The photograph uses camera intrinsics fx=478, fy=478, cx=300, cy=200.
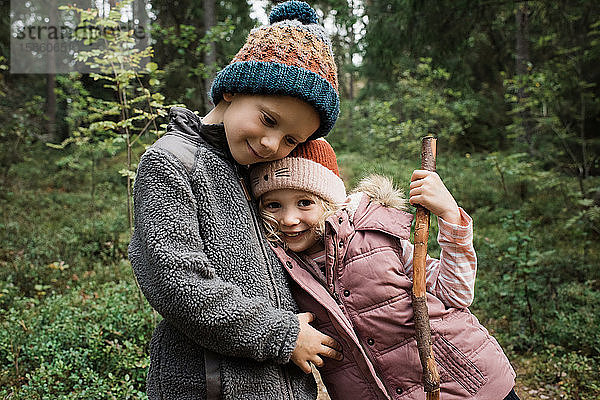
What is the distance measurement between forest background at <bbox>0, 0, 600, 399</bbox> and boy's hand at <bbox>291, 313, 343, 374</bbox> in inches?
39.3

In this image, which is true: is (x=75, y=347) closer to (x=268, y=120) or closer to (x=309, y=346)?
(x=309, y=346)

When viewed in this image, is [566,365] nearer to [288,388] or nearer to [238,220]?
[288,388]

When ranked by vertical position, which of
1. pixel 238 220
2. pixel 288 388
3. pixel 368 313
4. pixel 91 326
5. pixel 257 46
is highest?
pixel 257 46

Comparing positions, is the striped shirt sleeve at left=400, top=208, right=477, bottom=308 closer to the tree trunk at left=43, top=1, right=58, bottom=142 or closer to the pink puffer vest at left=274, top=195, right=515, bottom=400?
the pink puffer vest at left=274, top=195, right=515, bottom=400

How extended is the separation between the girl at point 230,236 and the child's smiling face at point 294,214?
0.13 meters

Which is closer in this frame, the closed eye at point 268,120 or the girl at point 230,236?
the girl at point 230,236

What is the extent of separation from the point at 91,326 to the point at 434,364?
3583mm

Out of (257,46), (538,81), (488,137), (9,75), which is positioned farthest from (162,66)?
(257,46)

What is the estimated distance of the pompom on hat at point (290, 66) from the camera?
61.1 inches

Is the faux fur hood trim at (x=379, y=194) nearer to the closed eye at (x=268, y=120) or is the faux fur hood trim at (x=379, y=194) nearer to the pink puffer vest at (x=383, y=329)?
the pink puffer vest at (x=383, y=329)

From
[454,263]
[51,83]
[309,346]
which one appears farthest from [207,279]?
[51,83]

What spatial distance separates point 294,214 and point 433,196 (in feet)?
1.77

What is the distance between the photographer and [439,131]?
1272 centimetres

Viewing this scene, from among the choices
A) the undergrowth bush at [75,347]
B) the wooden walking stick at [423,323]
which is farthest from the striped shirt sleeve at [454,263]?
the undergrowth bush at [75,347]
